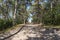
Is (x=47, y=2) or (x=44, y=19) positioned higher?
(x=47, y=2)

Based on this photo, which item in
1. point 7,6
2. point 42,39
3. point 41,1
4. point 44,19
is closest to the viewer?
point 42,39

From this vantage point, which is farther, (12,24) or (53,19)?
(53,19)

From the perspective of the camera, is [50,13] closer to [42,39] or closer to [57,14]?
[57,14]

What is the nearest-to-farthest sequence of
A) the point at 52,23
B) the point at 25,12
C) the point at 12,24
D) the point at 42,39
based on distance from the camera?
the point at 42,39, the point at 12,24, the point at 52,23, the point at 25,12

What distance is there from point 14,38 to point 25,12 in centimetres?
2491

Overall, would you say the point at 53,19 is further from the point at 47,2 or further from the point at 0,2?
the point at 0,2

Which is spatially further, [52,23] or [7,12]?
[7,12]


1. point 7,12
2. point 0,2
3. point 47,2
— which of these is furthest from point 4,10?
point 47,2

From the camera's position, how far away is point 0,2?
104 feet

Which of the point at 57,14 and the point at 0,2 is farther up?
the point at 0,2

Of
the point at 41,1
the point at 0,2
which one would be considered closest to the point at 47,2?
the point at 41,1

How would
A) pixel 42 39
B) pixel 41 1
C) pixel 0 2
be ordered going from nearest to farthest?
1. pixel 42 39
2. pixel 41 1
3. pixel 0 2

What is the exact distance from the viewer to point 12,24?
21.2 metres

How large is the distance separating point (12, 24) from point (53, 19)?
21.4 ft
